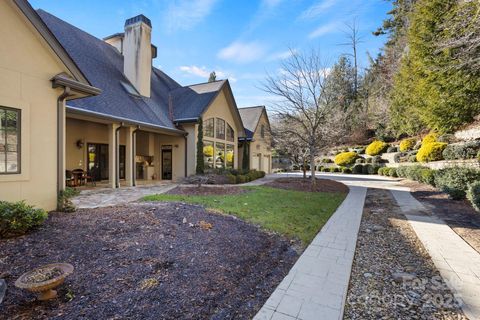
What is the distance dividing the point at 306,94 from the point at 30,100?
11.7 meters

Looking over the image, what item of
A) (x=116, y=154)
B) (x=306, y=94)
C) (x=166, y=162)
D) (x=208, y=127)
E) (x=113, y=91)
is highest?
(x=113, y=91)

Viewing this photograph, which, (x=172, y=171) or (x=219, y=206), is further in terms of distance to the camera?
(x=172, y=171)

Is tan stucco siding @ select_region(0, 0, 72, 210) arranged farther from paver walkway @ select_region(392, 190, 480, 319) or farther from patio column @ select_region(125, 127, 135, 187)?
paver walkway @ select_region(392, 190, 480, 319)

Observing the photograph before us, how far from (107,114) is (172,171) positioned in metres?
6.36

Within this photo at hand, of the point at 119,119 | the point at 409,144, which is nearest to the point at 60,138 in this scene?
the point at 119,119

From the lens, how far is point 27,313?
246 cm

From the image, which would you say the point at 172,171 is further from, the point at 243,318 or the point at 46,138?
the point at 243,318

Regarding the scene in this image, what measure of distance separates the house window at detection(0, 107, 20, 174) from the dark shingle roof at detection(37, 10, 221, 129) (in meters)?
4.43

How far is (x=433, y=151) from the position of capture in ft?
55.5

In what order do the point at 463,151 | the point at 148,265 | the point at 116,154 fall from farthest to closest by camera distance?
1. the point at 463,151
2. the point at 116,154
3. the point at 148,265

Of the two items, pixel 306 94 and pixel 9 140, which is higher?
pixel 306 94

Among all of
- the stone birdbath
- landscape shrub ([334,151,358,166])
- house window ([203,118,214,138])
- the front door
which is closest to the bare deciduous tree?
house window ([203,118,214,138])

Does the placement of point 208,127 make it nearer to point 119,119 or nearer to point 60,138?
point 119,119

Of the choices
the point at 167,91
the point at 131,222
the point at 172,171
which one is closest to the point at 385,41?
the point at 167,91
